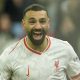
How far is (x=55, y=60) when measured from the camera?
6.30 meters

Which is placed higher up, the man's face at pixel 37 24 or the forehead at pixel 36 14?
the forehead at pixel 36 14

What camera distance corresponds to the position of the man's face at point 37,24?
6.16 metres

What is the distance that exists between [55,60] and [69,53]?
18 centimetres

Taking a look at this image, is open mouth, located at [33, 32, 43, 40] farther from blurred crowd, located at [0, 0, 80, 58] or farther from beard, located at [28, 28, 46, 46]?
blurred crowd, located at [0, 0, 80, 58]

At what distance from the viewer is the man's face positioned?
20.2 ft

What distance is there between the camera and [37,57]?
6301 mm

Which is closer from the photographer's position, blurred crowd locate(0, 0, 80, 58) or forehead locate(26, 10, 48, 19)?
forehead locate(26, 10, 48, 19)

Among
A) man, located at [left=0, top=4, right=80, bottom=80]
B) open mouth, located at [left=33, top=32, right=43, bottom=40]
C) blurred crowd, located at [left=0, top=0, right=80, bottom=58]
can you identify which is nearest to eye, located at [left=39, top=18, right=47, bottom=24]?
man, located at [left=0, top=4, right=80, bottom=80]

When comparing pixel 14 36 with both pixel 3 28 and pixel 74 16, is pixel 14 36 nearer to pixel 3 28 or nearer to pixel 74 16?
pixel 3 28

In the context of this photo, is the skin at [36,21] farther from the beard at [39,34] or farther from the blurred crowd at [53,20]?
the blurred crowd at [53,20]

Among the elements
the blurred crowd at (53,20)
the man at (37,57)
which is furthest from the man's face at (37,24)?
the blurred crowd at (53,20)

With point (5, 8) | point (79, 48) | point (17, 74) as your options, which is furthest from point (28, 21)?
point (5, 8)

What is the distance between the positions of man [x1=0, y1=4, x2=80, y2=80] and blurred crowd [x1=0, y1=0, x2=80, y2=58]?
1.86m

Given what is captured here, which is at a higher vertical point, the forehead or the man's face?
the forehead
